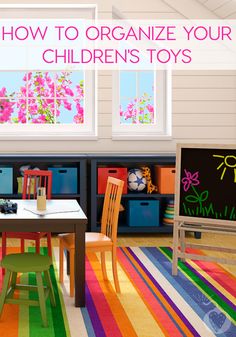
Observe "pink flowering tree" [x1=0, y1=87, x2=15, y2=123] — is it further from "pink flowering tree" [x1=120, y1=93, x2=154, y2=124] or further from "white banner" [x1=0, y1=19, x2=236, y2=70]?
"pink flowering tree" [x1=120, y1=93, x2=154, y2=124]

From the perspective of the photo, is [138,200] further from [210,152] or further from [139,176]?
[210,152]

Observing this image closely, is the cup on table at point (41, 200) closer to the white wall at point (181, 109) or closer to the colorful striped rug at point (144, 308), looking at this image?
the colorful striped rug at point (144, 308)

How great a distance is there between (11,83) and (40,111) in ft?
1.51

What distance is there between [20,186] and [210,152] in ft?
7.89

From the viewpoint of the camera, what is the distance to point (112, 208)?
13.7ft

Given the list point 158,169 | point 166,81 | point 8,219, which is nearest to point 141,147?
point 158,169

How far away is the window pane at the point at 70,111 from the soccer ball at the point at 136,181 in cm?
93

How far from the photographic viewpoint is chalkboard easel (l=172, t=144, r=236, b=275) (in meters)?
4.28

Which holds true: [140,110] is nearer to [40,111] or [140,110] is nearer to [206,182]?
[40,111]

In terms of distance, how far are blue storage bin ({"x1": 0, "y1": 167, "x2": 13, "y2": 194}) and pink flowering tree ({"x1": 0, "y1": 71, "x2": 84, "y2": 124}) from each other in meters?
0.81

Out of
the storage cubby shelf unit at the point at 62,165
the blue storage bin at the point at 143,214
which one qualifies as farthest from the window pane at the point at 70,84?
the blue storage bin at the point at 143,214

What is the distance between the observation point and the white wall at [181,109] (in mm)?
6297

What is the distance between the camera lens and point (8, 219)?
351 cm

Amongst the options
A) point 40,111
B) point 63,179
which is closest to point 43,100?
point 40,111
